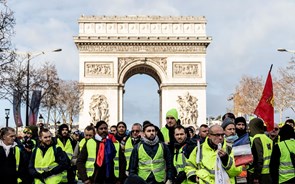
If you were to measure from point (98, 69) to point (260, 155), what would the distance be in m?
39.6

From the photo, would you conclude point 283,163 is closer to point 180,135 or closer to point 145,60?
point 180,135

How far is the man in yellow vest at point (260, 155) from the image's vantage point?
28.5 feet

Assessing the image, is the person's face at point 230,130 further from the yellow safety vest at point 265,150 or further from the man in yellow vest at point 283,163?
the man in yellow vest at point 283,163

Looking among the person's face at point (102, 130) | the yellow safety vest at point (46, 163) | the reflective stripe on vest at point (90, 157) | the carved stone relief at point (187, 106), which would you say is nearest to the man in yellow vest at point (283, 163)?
the person's face at point (102, 130)

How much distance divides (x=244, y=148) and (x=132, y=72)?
4473 cm

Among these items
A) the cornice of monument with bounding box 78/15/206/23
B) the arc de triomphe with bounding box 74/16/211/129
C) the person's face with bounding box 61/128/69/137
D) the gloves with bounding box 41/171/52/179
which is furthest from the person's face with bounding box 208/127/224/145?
the cornice of monument with bounding box 78/15/206/23

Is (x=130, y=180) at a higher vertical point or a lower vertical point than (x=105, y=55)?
lower

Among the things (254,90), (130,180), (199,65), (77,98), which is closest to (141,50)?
(199,65)

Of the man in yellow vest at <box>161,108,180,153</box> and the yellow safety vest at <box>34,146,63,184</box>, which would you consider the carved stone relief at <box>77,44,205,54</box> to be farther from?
the yellow safety vest at <box>34,146,63,184</box>

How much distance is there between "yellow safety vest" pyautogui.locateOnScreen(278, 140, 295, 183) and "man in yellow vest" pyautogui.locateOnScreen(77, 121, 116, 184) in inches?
112

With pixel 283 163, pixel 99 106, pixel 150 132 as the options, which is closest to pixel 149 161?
pixel 150 132

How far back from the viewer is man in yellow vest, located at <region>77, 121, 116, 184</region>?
9.09 m

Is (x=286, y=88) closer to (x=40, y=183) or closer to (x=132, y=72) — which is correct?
(x=132, y=72)

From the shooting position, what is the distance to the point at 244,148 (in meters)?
7.57
